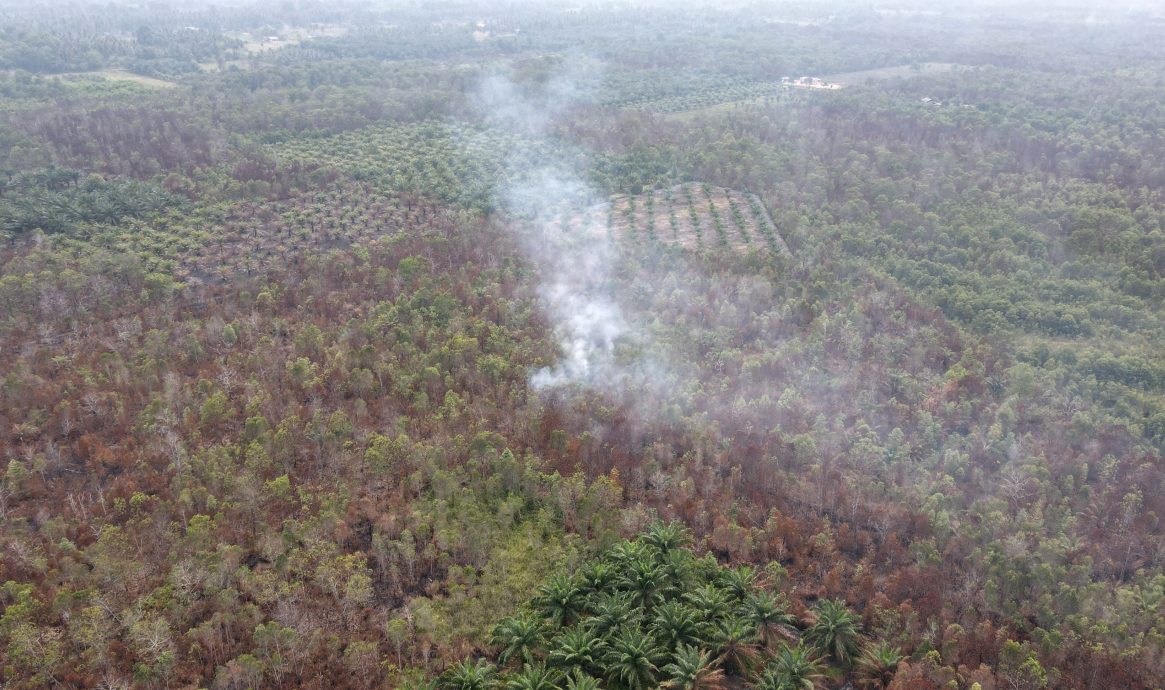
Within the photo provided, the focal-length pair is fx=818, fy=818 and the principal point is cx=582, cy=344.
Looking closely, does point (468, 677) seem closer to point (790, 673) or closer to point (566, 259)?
point (790, 673)

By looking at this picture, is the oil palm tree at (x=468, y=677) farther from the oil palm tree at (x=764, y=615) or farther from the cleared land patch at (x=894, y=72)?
the cleared land patch at (x=894, y=72)

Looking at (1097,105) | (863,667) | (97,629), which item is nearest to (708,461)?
(863,667)

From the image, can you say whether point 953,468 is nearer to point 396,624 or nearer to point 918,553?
point 918,553

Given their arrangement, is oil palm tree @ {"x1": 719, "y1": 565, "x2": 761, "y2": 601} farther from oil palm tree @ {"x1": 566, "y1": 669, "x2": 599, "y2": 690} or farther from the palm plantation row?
oil palm tree @ {"x1": 566, "y1": 669, "x2": 599, "y2": 690}

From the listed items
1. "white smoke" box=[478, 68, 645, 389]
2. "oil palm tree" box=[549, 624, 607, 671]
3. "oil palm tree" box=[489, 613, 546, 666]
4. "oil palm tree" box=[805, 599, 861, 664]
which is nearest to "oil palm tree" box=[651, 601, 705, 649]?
"oil palm tree" box=[549, 624, 607, 671]

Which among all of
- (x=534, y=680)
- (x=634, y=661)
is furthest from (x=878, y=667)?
(x=534, y=680)
